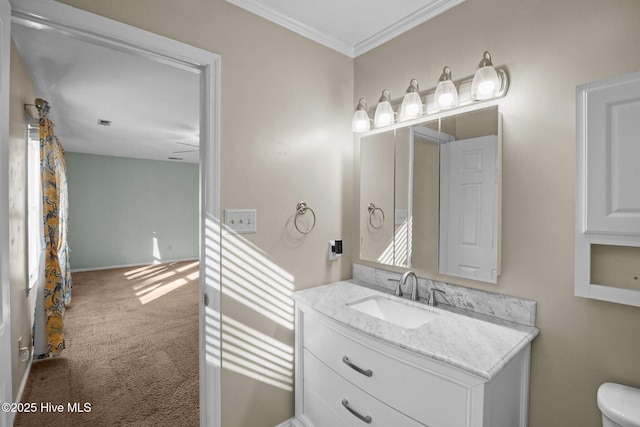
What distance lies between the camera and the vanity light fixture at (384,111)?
5.90ft

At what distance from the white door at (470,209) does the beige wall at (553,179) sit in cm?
6

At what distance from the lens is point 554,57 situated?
1.26 m

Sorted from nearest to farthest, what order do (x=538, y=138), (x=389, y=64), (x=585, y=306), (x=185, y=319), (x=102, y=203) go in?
1. (x=585, y=306)
2. (x=538, y=138)
3. (x=389, y=64)
4. (x=185, y=319)
5. (x=102, y=203)

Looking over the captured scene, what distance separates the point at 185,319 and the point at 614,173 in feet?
13.0

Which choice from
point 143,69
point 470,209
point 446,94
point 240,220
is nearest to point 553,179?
point 470,209

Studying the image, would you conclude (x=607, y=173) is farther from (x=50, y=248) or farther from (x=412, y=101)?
(x=50, y=248)

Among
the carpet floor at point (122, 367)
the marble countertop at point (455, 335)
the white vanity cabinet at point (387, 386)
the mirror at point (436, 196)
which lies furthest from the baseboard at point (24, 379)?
the mirror at point (436, 196)

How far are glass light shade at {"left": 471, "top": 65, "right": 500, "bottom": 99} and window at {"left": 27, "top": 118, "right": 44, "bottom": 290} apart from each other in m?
3.49

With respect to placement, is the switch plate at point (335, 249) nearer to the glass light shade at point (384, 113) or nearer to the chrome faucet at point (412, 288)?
the chrome faucet at point (412, 288)

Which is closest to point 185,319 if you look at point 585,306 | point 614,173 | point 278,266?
point 278,266

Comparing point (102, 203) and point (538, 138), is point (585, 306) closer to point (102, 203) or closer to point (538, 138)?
point (538, 138)

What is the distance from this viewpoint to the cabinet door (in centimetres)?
98

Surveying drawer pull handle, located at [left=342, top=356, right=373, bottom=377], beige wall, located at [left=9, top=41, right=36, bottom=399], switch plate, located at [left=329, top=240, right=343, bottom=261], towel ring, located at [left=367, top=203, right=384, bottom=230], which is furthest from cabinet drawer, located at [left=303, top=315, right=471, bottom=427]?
beige wall, located at [left=9, top=41, right=36, bottom=399]

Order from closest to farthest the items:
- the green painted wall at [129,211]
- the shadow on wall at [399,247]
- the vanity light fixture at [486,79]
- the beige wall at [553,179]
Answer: the beige wall at [553,179]
the vanity light fixture at [486,79]
the shadow on wall at [399,247]
the green painted wall at [129,211]
